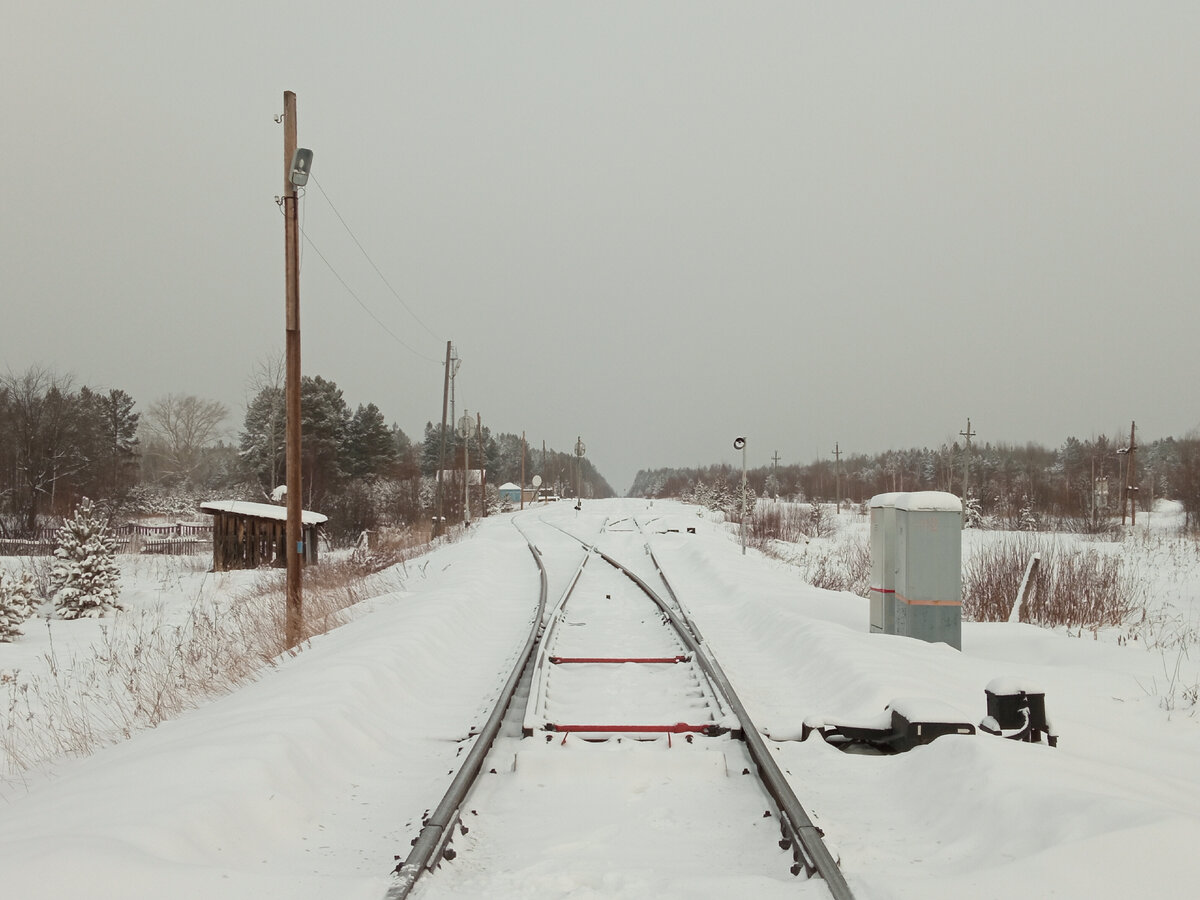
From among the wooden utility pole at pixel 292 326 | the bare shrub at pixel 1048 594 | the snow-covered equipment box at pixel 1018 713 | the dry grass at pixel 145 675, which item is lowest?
the dry grass at pixel 145 675

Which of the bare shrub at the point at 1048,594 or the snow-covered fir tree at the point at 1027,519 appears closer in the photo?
the bare shrub at the point at 1048,594

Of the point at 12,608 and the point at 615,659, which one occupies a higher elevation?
the point at 615,659

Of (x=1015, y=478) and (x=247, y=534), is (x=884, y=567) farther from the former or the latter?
(x=1015, y=478)

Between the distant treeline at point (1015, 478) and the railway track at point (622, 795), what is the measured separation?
38904 mm

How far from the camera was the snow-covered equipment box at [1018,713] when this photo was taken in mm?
5012

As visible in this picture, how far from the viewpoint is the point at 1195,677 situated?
790cm

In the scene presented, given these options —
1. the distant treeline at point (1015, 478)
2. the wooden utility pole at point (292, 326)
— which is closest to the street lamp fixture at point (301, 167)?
the wooden utility pole at point (292, 326)

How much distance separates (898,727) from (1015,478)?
86064mm

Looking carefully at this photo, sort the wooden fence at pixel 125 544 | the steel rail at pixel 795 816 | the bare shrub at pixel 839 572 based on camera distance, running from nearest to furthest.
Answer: the steel rail at pixel 795 816 → the bare shrub at pixel 839 572 → the wooden fence at pixel 125 544

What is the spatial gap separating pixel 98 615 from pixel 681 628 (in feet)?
53.3

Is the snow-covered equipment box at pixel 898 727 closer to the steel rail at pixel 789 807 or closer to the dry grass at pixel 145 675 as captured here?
the steel rail at pixel 789 807

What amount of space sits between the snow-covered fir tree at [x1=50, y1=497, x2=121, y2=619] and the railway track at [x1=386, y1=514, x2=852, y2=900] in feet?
52.1

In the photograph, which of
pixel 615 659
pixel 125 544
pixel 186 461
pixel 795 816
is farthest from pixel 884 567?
pixel 186 461

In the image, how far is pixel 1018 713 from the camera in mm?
5039
